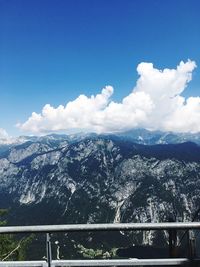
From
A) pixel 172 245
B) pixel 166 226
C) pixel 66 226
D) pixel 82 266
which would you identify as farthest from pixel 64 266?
pixel 172 245

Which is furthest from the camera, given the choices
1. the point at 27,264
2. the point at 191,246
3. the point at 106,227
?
the point at 27,264

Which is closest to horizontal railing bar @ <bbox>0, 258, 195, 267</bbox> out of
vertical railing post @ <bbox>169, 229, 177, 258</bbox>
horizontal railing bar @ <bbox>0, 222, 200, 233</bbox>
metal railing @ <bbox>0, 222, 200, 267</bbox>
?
metal railing @ <bbox>0, 222, 200, 267</bbox>

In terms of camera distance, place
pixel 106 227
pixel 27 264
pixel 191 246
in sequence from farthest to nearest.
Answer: pixel 27 264 → pixel 191 246 → pixel 106 227

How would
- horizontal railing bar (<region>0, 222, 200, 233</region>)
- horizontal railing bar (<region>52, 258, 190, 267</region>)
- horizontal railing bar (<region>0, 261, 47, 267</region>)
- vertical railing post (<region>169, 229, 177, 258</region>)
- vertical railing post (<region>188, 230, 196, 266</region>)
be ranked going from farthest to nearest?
vertical railing post (<region>169, 229, 177, 258</region>) < horizontal railing bar (<region>0, 261, 47, 267</region>) < horizontal railing bar (<region>52, 258, 190, 267</region>) < vertical railing post (<region>188, 230, 196, 266</region>) < horizontal railing bar (<region>0, 222, 200, 233</region>)

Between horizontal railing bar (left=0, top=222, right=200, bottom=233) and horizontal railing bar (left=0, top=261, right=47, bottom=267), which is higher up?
horizontal railing bar (left=0, top=222, right=200, bottom=233)

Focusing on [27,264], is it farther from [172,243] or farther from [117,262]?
[172,243]

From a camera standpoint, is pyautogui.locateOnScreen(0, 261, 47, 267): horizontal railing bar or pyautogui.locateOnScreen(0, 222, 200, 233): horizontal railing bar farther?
pyautogui.locateOnScreen(0, 261, 47, 267): horizontal railing bar

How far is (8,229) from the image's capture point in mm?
5453

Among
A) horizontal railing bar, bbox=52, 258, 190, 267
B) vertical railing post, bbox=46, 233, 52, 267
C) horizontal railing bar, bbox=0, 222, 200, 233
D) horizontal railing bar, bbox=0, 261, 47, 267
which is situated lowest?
horizontal railing bar, bbox=52, 258, 190, 267

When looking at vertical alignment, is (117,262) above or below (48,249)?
below

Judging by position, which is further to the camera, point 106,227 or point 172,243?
point 172,243

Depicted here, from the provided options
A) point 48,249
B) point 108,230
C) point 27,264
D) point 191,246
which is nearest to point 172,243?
point 191,246

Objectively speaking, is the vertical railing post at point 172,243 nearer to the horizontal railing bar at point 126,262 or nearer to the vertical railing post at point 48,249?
the horizontal railing bar at point 126,262

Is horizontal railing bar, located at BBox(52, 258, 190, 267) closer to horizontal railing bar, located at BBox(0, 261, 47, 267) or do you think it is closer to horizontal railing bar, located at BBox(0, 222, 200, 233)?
horizontal railing bar, located at BBox(0, 261, 47, 267)
